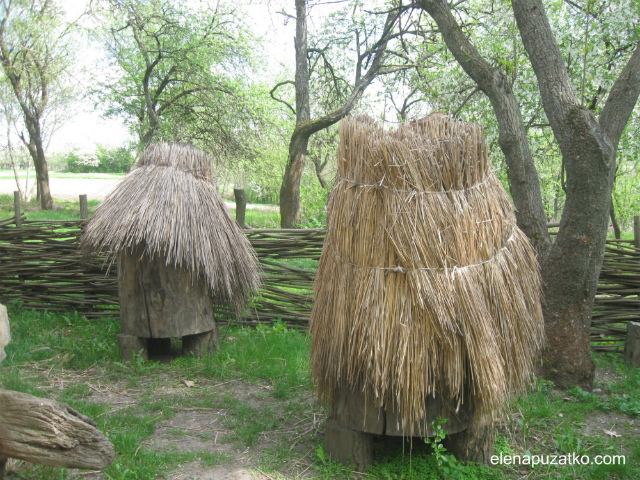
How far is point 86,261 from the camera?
5.28 m

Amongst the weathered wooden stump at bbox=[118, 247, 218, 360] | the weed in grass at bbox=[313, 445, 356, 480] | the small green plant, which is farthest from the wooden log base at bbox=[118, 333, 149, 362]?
the small green plant

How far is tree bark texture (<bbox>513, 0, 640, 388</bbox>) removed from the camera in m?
3.57

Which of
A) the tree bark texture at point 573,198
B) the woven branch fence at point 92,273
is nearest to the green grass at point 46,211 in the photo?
the woven branch fence at point 92,273

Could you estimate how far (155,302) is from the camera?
414 centimetres

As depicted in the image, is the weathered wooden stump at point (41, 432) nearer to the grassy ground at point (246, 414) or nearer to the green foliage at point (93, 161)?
the grassy ground at point (246, 414)

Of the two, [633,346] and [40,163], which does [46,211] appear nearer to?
[40,163]

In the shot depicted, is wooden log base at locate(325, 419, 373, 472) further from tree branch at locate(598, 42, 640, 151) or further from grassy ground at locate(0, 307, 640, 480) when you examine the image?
tree branch at locate(598, 42, 640, 151)

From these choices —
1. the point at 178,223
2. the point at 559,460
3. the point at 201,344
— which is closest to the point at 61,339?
the point at 201,344

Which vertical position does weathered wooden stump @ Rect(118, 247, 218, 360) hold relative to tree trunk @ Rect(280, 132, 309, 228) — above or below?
below

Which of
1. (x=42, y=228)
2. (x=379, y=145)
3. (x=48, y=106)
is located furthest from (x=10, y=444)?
(x=48, y=106)

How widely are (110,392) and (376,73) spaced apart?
30.9 ft

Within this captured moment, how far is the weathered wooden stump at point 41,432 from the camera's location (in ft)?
6.69

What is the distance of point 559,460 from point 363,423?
116 centimetres

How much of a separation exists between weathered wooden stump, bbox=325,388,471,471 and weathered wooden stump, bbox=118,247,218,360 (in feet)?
6.06
